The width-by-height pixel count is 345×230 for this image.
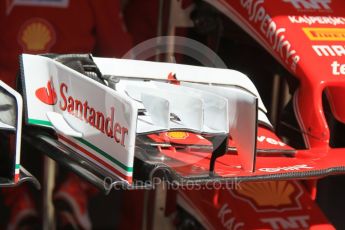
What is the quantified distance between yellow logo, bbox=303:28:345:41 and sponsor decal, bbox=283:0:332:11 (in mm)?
94

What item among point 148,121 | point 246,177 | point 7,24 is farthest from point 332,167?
point 7,24

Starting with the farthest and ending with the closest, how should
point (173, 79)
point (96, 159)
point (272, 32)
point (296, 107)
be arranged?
point (272, 32) < point (296, 107) < point (173, 79) < point (96, 159)

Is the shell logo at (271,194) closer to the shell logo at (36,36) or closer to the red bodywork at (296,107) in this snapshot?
the red bodywork at (296,107)

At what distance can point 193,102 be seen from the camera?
154 centimetres

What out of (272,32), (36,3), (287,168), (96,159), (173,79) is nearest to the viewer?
(96,159)

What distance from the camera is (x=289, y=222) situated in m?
1.90

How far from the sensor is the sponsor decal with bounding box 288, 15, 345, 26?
6.64ft

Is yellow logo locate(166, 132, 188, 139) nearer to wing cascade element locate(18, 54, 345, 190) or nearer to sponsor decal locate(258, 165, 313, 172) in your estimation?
wing cascade element locate(18, 54, 345, 190)

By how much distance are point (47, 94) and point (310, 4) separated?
2.47ft

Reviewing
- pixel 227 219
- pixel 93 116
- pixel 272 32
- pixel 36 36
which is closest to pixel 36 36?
pixel 36 36

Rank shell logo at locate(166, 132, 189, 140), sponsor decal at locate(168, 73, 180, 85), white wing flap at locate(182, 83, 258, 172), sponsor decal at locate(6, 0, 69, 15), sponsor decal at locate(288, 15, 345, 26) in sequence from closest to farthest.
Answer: white wing flap at locate(182, 83, 258, 172) < shell logo at locate(166, 132, 189, 140) < sponsor decal at locate(168, 73, 180, 85) < sponsor decal at locate(288, 15, 345, 26) < sponsor decal at locate(6, 0, 69, 15)

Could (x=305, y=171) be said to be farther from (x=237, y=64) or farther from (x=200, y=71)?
(x=237, y=64)

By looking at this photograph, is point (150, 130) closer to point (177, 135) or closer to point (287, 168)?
point (177, 135)

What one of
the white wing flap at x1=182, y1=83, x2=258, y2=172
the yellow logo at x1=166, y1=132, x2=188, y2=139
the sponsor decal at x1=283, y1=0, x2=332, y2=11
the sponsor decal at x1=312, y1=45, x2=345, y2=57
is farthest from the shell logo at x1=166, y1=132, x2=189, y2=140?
the sponsor decal at x1=283, y1=0, x2=332, y2=11
